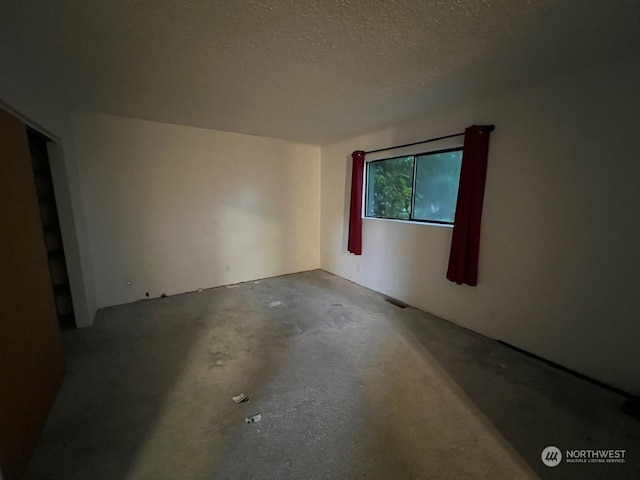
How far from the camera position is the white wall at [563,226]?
5.61 ft

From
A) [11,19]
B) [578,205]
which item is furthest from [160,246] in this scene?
[578,205]

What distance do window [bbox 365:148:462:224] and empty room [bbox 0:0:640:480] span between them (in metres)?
0.03

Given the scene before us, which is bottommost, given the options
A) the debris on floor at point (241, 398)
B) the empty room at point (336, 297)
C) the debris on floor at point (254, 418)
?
the debris on floor at point (241, 398)

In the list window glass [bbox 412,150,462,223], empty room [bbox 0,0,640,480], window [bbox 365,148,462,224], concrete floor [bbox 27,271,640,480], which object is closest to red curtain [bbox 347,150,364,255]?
window [bbox 365,148,462,224]

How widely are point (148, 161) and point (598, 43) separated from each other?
4.14 meters

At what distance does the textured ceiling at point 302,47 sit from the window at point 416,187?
667 millimetres

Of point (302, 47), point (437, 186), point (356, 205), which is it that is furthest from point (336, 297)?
point (302, 47)

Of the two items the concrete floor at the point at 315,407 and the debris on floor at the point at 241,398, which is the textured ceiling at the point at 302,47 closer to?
the concrete floor at the point at 315,407

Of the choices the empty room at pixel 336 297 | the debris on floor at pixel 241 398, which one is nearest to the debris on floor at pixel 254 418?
the empty room at pixel 336 297

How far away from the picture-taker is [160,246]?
3395 mm

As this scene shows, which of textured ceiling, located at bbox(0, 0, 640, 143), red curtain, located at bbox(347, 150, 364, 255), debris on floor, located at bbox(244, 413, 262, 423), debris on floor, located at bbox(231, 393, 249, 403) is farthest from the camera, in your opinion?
red curtain, located at bbox(347, 150, 364, 255)

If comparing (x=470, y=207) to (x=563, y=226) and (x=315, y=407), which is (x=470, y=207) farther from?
(x=315, y=407)

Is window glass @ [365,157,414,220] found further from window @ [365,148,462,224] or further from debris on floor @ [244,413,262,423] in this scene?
debris on floor @ [244,413,262,423]

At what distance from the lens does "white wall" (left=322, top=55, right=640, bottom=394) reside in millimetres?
1711
